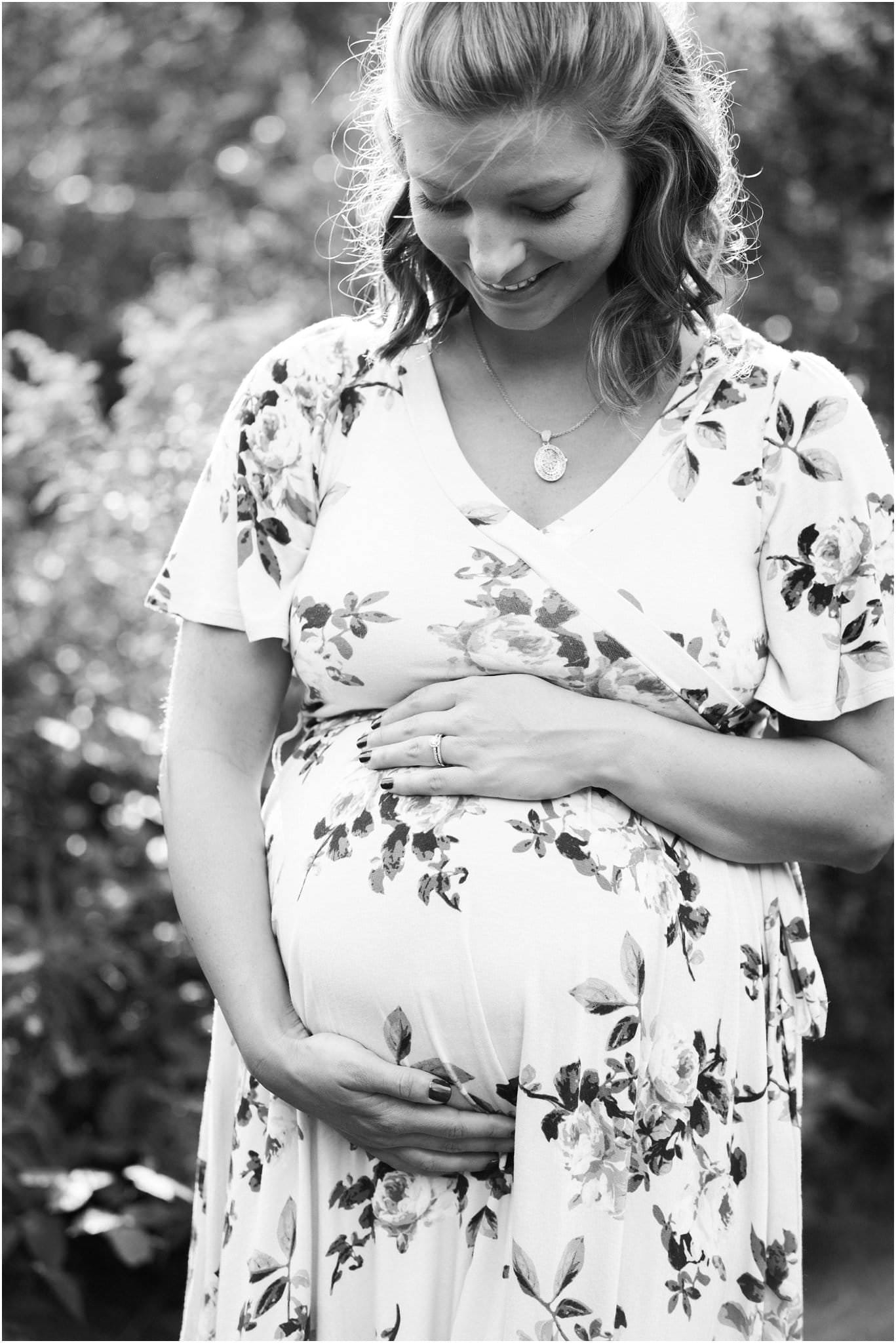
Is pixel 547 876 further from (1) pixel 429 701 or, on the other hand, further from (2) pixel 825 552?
(2) pixel 825 552

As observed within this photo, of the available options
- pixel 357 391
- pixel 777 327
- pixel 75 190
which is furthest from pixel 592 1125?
pixel 75 190

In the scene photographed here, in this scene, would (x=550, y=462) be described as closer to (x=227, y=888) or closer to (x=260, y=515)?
(x=260, y=515)

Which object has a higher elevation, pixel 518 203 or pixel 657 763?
pixel 518 203

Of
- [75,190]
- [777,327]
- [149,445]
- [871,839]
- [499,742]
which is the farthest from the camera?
[75,190]

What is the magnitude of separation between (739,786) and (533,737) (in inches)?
9.9

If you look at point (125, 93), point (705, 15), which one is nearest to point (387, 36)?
point (705, 15)

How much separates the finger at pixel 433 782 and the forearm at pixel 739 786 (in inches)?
5.2

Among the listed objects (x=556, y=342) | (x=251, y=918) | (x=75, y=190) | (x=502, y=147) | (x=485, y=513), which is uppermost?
(x=75, y=190)

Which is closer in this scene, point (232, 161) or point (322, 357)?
point (322, 357)

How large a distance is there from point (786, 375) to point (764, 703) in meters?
0.40

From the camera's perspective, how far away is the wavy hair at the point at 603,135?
4.60ft

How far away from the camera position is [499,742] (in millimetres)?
1496

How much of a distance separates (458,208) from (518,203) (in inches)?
2.9

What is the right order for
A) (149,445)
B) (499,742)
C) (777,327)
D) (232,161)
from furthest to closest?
(232,161), (777,327), (149,445), (499,742)
